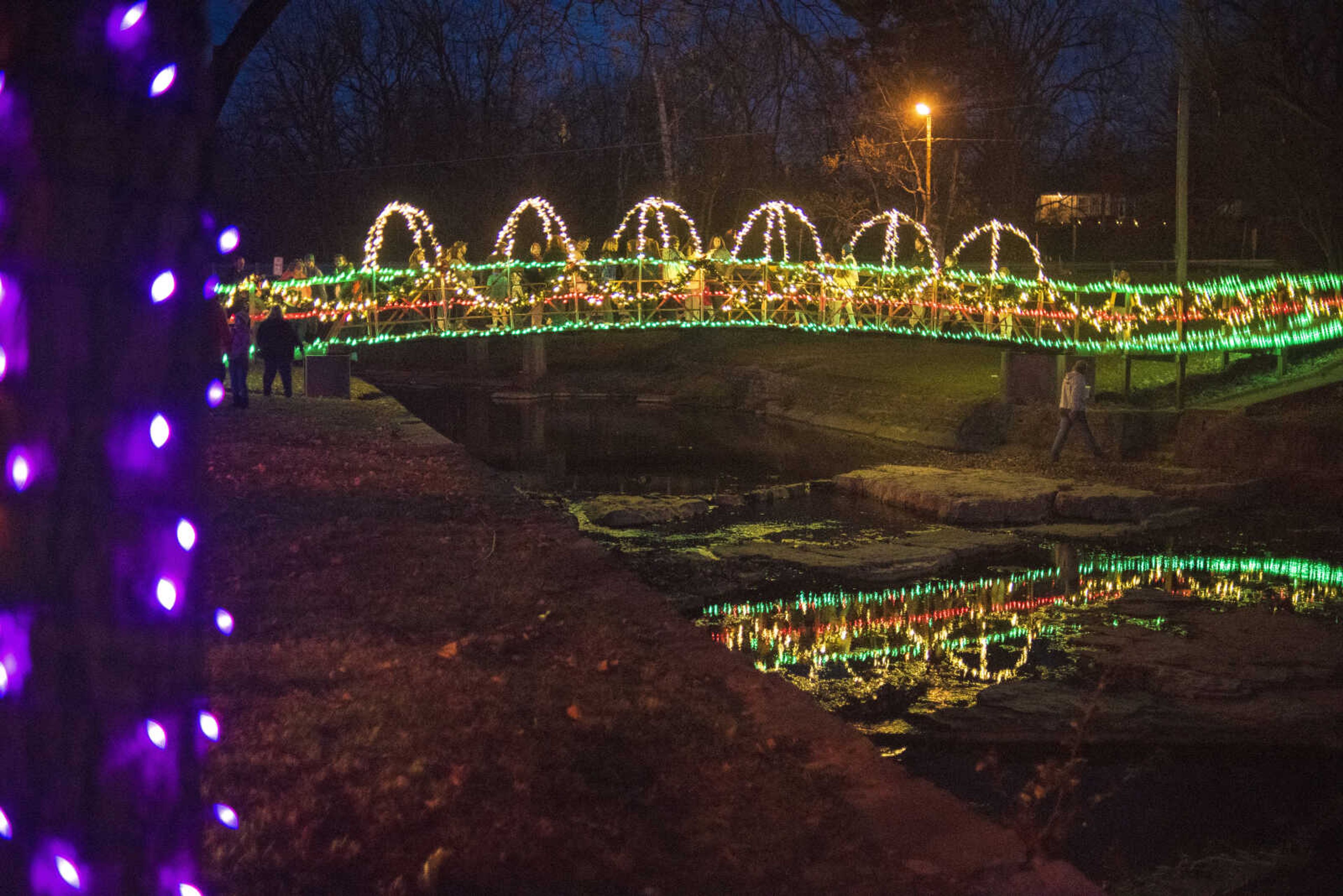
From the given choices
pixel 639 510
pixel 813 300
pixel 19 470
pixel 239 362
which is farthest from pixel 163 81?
pixel 813 300

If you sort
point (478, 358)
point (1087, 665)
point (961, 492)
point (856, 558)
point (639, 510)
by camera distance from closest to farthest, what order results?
point (1087, 665)
point (856, 558)
point (639, 510)
point (961, 492)
point (478, 358)

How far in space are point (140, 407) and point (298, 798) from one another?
2066mm

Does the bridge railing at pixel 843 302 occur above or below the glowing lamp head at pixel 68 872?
above

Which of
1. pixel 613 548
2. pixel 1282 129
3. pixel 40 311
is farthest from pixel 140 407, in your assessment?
pixel 1282 129

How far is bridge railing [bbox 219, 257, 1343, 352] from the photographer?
22.4 m

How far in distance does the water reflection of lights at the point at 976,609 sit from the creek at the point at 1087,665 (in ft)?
0.09

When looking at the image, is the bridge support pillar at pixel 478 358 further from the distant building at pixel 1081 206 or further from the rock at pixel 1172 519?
the rock at pixel 1172 519

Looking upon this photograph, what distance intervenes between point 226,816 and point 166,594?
1107 mm

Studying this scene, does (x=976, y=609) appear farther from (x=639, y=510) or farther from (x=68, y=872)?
(x=68, y=872)

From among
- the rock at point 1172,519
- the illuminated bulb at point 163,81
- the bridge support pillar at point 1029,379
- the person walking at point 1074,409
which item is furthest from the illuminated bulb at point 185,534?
the bridge support pillar at point 1029,379

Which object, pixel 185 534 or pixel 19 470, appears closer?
pixel 19 470

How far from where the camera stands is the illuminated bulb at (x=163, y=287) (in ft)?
10.8

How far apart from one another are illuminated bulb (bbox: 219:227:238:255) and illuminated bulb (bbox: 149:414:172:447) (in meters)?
0.52

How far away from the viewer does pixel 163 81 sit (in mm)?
3301
